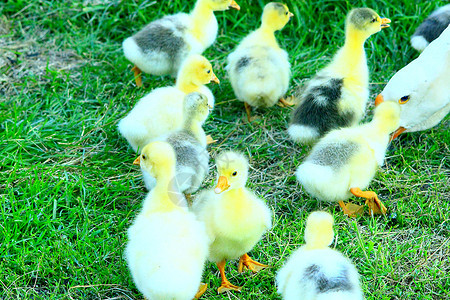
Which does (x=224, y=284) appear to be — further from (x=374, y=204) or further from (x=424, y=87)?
(x=424, y=87)

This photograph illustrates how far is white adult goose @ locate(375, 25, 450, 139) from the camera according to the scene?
13.1ft

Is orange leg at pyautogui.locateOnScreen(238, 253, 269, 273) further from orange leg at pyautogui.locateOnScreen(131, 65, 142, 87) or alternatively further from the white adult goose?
orange leg at pyautogui.locateOnScreen(131, 65, 142, 87)

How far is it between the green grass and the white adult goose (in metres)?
0.28

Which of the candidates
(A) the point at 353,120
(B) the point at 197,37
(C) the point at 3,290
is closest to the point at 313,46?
(B) the point at 197,37

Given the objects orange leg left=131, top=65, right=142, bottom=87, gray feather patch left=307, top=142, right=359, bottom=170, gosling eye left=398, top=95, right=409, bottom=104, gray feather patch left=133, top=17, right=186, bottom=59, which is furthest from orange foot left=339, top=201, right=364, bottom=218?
orange leg left=131, top=65, right=142, bottom=87

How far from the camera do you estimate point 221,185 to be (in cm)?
306

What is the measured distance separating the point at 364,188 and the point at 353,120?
1.41 ft

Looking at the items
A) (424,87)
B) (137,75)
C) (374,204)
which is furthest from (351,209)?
(137,75)

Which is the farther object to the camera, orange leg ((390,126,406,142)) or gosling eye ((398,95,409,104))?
orange leg ((390,126,406,142))

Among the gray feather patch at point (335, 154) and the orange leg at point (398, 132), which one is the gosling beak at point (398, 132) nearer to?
the orange leg at point (398, 132)

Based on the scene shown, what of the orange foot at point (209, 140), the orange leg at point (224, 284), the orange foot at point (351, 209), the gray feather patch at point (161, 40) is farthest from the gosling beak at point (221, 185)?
the gray feather patch at point (161, 40)

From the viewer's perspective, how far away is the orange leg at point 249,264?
11.1ft

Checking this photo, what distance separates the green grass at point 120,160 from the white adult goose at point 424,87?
0.91 feet

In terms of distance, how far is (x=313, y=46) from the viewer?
514 cm
